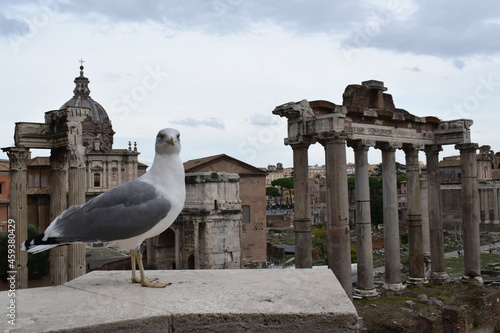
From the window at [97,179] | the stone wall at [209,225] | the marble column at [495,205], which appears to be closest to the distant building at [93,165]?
the window at [97,179]

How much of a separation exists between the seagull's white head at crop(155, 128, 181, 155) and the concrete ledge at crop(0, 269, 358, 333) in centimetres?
113

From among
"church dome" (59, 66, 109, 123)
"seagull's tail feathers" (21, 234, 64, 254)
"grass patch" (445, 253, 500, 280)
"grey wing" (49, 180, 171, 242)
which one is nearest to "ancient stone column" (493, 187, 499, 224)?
"grass patch" (445, 253, 500, 280)

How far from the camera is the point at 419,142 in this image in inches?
623

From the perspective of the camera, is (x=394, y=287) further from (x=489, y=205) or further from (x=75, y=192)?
(x=489, y=205)

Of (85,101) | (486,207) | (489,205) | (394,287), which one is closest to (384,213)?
(394,287)

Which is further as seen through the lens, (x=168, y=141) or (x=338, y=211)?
(x=338, y=211)

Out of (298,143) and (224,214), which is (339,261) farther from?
(224,214)

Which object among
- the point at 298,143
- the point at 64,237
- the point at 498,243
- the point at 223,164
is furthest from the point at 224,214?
the point at 498,243

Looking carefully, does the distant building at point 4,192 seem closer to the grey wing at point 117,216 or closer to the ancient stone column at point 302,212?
the ancient stone column at point 302,212

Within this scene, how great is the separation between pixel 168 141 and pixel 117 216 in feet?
2.48

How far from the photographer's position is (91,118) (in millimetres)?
48188

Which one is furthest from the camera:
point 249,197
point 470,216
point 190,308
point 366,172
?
point 249,197

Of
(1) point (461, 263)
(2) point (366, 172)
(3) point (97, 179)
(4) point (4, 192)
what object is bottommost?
(1) point (461, 263)

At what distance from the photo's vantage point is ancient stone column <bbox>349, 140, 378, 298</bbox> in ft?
45.4
